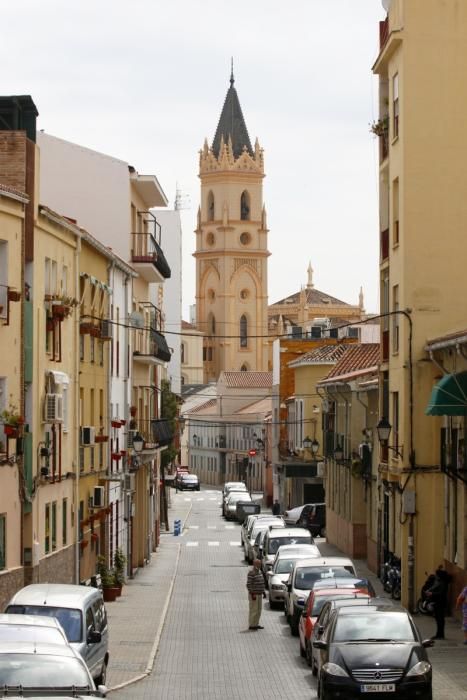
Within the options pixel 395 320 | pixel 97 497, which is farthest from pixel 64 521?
pixel 395 320

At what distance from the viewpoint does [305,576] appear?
31.7 meters

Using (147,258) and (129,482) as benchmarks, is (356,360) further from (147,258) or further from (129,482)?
(129,482)

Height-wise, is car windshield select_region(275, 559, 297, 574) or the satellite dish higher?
the satellite dish

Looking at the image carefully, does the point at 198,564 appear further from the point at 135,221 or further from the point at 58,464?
the point at 58,464

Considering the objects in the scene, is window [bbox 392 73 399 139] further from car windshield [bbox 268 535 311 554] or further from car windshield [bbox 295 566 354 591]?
car windshield [bbox 268 535 311 554]

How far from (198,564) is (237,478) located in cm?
7857

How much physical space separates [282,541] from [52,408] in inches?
508

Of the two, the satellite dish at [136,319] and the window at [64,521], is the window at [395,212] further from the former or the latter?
the satellite dish at [136,319]

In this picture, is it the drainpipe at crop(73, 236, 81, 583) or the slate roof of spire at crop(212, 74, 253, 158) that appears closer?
the drainpipe at crop(73, 236, 81, 583)

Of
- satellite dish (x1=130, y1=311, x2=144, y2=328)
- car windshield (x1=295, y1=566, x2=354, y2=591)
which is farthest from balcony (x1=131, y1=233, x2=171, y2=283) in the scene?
car windshield (x1=295, y1=566, x2=354, y2=591)

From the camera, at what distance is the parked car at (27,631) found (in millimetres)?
16797

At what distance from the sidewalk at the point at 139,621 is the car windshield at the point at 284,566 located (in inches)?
111

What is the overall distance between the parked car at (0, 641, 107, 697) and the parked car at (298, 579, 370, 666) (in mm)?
9625

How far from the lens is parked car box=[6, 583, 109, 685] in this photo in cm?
2095
